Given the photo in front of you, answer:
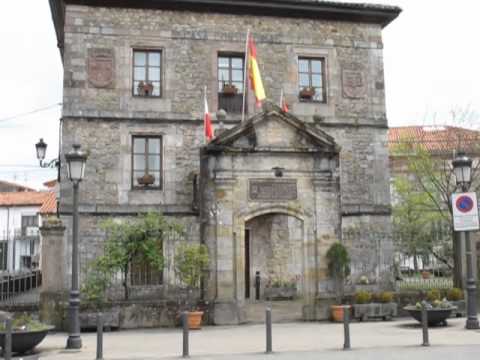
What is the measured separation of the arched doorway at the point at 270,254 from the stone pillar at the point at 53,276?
947 cm

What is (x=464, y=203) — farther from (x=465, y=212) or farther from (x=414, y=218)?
(x=414, y=218)

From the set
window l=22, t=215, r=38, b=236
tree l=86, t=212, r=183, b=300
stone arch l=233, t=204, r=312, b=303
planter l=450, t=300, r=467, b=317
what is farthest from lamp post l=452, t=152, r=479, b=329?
window l=22, t=215, r=38, b=236

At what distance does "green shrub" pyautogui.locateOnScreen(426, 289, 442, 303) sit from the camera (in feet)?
55.5

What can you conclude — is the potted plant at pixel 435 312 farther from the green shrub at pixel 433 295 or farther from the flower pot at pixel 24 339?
the flower pot at pixel 24 339

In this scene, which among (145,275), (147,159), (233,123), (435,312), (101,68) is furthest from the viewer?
(233,123)

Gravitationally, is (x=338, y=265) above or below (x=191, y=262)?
below

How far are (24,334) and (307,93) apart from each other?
13.4 metres

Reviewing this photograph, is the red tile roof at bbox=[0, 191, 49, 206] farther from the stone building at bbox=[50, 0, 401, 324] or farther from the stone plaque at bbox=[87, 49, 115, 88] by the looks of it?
the stone plaque at bbox=[87, 49, 115, 88]

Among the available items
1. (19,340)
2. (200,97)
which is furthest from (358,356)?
(200,97)

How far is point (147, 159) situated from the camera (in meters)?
20.8

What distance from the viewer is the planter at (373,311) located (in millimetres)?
16984

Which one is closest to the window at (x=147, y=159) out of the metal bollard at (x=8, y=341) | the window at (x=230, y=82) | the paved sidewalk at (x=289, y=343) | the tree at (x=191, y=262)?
the window at (x=230, y=82)

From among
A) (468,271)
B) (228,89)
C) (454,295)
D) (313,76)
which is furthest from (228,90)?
(468,271)

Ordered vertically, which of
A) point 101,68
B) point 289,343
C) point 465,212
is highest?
point 101,68
